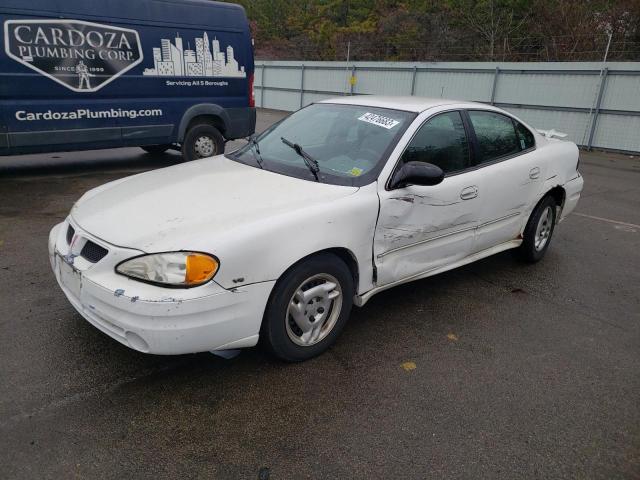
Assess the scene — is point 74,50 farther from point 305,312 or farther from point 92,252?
point 305,312

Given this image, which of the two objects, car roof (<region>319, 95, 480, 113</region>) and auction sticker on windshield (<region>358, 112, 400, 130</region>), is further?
car roof (<region>319, 95, 480, 113</region>)

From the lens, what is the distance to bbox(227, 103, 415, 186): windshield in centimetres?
349

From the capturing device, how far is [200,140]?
908 cm

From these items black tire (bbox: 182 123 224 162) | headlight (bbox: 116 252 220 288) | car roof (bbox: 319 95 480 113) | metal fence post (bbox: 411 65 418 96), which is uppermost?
car roof (bbox: 319 95 480 113)

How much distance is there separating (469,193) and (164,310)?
2473mm

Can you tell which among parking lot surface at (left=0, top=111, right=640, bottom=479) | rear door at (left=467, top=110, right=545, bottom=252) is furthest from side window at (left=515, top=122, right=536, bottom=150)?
parking lot surface at (left=0, top=111, right=640, bottom=479)

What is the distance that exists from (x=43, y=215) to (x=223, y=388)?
4.22 metres

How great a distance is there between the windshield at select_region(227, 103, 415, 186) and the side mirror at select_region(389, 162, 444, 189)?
0.47 ft

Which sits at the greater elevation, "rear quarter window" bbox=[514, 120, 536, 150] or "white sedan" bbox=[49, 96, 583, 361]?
"rear quarter window" bbox=[514, 120, 536, 150]

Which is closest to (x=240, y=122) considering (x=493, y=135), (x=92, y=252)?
(x=493, y=135)

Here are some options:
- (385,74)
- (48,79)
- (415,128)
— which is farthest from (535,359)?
(385,74)

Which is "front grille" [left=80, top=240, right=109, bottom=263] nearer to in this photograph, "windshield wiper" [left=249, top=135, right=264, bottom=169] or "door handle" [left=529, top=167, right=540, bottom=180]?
"windshield wiper" [left=249, top=135, right=264, bottom=169]

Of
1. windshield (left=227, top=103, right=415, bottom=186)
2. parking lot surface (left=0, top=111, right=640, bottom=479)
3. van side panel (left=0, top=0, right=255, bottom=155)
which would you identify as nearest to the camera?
parking lot surface (left=0, top=111, right=640, bottom=479)

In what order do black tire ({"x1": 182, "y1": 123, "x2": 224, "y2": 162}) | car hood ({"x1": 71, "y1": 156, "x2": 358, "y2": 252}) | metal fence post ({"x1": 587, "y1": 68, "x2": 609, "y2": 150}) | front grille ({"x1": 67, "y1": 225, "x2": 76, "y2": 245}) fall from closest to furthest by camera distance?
car hood ({"x1": 71, "y1": 156, "x2": 358, "y2": 252}), front grille ({"x1": 67, "y1": 225, "x2": 76, "y2": 245}), black tire ({"x1": 182, "y1": 123, "x2": 224, "y2": 162}), metal fence post ({"x1": 587, "y1": 68, "x2": 609, "y2": 150})
